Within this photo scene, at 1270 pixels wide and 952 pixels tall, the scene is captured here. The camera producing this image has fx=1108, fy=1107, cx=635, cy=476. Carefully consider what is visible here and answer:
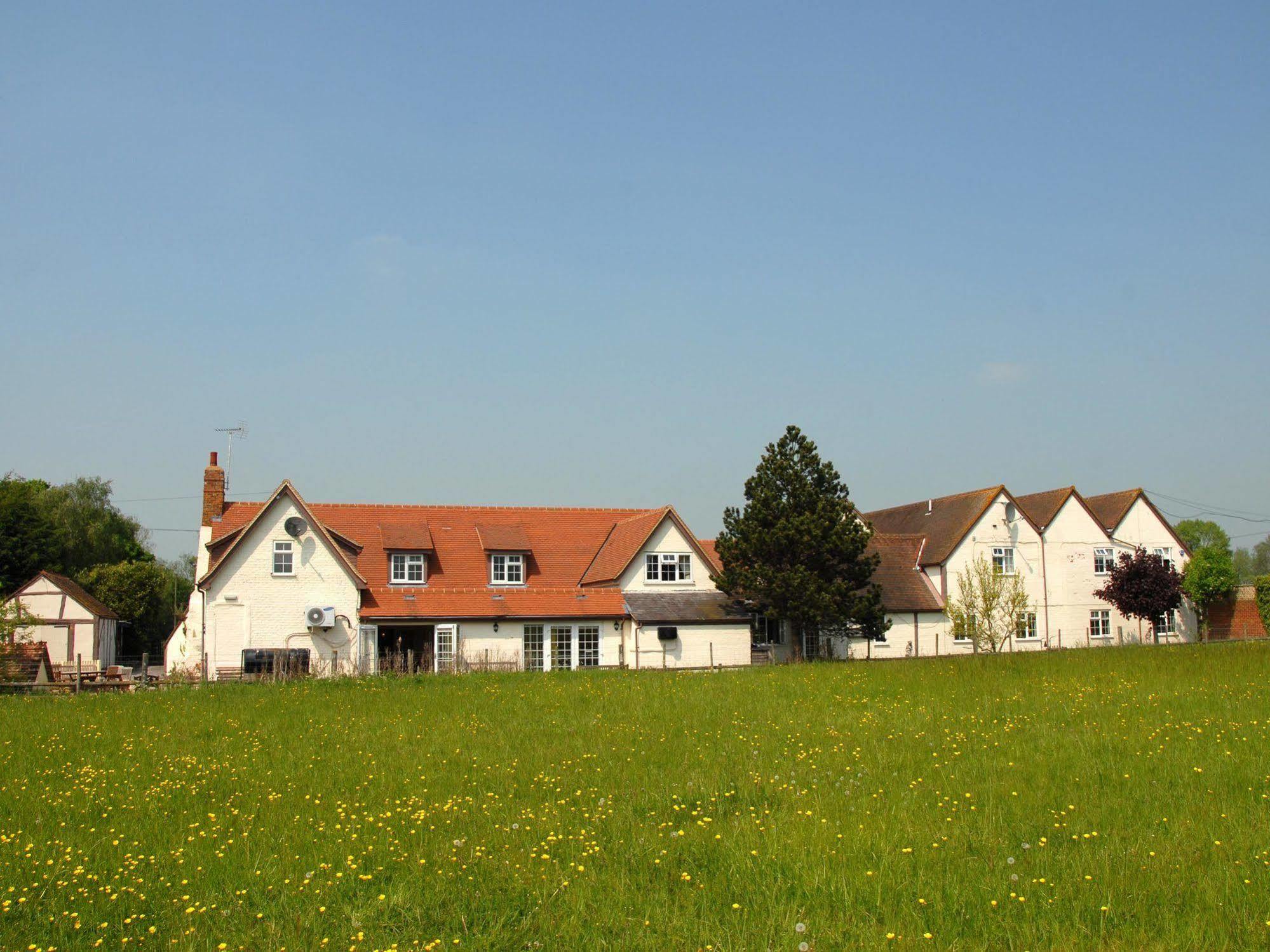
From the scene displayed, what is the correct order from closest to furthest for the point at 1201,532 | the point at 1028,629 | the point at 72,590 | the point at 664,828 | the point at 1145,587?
the point at 664,828
the point at 1145,587
the point at 1028,629
the point at 72,590
the point at 1201,532

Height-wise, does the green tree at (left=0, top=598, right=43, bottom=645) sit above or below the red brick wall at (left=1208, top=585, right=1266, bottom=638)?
above

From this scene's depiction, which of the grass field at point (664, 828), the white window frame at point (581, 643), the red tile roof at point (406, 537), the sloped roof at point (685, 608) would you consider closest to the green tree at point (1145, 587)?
the sloped roof at point (685, 608)

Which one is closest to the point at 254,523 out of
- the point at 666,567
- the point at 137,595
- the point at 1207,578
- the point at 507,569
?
the point at 507,569

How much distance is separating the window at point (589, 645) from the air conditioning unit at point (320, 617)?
30.7 ft

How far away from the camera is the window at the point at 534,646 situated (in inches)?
1677

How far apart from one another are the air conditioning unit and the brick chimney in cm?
850

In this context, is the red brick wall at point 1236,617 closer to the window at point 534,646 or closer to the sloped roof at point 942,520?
the sloped roof at point 942,520

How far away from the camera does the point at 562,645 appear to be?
141ft

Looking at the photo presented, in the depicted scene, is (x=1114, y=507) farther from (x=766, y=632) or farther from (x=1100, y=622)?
(x=766, y=632)

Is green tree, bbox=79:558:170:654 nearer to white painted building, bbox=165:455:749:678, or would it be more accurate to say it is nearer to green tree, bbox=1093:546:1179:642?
white painted building, bbox=165:455:749:678

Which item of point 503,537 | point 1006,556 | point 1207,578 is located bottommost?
point 1207,578

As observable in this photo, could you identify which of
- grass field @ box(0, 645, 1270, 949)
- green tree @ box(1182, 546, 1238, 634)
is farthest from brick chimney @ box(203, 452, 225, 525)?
green tree @ box(1182, 546, 1238, 634)

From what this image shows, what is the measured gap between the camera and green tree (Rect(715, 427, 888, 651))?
4044cm

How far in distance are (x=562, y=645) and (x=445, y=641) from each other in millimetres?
4507
